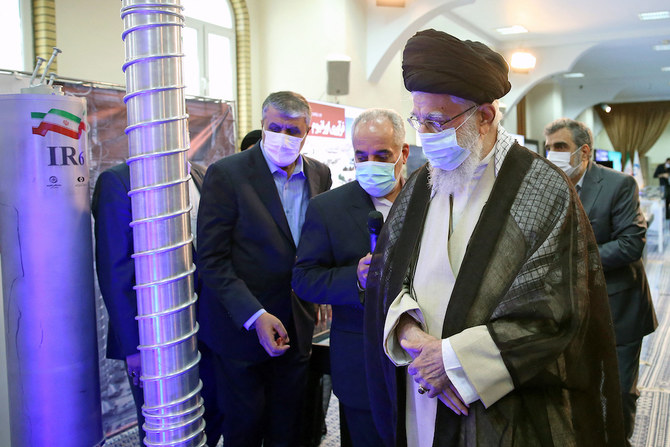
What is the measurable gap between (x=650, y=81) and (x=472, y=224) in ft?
61.4

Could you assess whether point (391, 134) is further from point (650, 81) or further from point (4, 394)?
point (650, 81)

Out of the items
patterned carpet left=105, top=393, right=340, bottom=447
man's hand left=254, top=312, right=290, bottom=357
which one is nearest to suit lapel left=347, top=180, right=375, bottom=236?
man's hand left=254, top=312, right=290, bottom=357

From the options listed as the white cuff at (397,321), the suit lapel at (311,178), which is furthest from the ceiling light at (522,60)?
the white cuff at (397,321)

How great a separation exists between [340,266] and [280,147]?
573 millimetres

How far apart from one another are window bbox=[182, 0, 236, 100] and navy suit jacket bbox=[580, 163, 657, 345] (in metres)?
4.31

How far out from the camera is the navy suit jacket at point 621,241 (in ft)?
8.86

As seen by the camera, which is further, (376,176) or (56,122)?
(376,176)

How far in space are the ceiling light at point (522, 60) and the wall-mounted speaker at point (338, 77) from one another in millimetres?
5113

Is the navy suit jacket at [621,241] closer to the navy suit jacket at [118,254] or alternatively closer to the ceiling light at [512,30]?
the navy suit jacket at [118,254]

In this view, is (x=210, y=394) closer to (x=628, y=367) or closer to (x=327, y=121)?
(x=628, y=367)

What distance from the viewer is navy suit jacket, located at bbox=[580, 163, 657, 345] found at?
8.86 ft

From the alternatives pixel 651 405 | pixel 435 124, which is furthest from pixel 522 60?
pixel 435 124

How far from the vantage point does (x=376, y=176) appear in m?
2.04

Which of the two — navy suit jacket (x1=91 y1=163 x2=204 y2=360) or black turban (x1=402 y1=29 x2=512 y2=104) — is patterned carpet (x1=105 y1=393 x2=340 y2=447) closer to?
navy suit jacket (x1=91 y1=163 x2=204 y2=360)
